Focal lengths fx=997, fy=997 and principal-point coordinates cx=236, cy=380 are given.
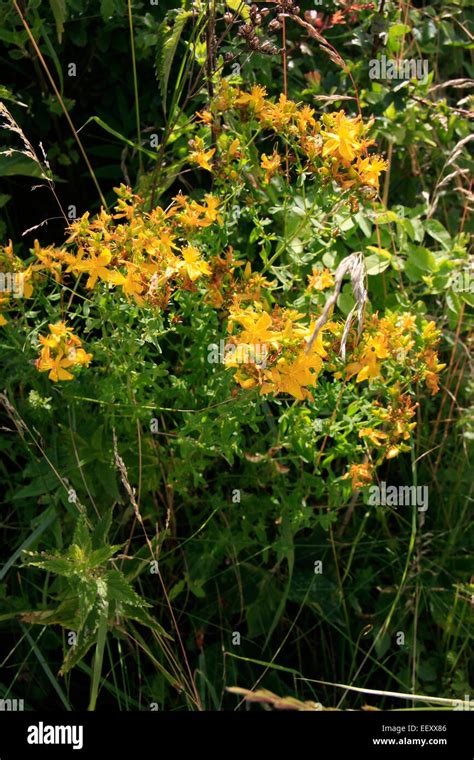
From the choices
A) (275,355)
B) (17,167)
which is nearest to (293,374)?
(275,355)

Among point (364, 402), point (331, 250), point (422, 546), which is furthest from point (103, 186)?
point (422, 546)

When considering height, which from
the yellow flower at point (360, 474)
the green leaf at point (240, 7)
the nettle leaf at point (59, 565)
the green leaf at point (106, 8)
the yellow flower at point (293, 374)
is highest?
the green leaf at point (106, 8)

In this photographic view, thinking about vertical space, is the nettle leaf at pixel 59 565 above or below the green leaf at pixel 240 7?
below

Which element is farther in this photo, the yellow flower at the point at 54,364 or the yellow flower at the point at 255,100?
the yellow flower at the point at 255,100

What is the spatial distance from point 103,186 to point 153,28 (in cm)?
51

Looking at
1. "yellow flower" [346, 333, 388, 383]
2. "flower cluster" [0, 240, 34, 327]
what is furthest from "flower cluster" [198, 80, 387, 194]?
"flower cluster" [0, 240, 34, 327]

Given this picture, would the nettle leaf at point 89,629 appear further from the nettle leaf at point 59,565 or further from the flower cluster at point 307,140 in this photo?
the flower cluster at point 307,140

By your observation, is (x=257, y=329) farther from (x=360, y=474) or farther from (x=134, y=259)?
(x=360, y=474)

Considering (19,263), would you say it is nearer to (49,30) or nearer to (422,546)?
(49,30)

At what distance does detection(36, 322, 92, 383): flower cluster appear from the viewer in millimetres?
2018

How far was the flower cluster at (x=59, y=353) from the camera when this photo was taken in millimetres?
2018

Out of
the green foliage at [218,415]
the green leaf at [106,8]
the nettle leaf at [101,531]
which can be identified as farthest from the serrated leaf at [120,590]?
the green leaf at [106,8]

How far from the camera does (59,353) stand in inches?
80.0

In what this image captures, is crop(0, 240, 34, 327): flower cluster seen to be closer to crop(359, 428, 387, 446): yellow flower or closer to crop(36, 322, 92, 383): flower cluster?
crop(36, 322, 92, 383): flower cluster
